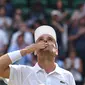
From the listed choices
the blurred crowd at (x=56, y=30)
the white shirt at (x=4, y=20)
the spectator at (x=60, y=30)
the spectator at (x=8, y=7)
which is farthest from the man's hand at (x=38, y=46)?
the spectator at (x=8, y=7)

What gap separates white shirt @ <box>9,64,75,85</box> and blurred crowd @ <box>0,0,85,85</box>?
521 cm

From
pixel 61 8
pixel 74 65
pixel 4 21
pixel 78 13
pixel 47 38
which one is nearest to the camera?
pixel 47 38

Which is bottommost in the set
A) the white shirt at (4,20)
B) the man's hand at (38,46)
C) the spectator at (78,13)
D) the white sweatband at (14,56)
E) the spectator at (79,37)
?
the spectator at (79,37)

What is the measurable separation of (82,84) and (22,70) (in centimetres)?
521

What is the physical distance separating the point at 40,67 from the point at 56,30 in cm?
673

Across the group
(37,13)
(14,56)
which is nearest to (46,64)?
(14,56)

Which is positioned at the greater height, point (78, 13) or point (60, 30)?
point (78, 13)

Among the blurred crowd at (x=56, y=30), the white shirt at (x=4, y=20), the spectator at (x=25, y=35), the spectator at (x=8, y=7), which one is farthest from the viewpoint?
the spectator at (x=8, y=7)

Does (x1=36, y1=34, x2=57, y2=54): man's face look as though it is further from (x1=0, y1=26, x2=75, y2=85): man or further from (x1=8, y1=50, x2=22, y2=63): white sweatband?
(x1=8, y1=50, x2=22, y2=63): white sweatband

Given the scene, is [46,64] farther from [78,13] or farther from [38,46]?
[78,13]

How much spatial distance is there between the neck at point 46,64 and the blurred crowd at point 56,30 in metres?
5.22

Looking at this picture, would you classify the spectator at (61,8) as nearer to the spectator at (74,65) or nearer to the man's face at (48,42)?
the spectator at (74,65)

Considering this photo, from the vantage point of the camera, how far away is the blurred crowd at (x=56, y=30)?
1126 cm

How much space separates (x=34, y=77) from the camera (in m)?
5.39
